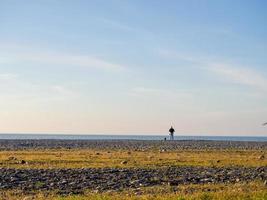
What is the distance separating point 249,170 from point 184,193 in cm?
1257

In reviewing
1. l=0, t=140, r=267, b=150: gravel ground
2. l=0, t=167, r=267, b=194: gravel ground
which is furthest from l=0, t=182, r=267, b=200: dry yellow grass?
l=0, t=140, r=267, b=150: gravel ground

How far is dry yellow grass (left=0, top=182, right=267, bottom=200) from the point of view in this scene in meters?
21.3

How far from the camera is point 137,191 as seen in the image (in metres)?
24.2

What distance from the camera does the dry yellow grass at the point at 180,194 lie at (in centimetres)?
2131

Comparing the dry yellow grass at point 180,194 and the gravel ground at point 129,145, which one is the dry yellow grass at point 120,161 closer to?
the dry yellow grass at point 180,194

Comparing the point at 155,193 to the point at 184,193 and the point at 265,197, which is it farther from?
the point at 265,197

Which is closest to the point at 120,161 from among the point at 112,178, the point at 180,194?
the point at 112,178

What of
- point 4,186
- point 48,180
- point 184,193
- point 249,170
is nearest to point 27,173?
point 48,180

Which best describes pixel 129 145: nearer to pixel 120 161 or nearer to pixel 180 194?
pixel 120 161

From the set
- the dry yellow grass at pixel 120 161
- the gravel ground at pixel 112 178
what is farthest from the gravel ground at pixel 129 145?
the gravel ground at pixel 112 178

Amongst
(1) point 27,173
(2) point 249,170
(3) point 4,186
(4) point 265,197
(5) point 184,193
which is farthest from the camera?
(2) point 249,170

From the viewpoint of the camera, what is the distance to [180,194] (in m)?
22.7

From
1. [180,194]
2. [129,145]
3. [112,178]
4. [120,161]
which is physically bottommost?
[180,194]

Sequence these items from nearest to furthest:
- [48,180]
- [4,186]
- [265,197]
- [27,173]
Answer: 1. [265,197]
2. [4,186]
3. [48,180]
4. [27,173]
